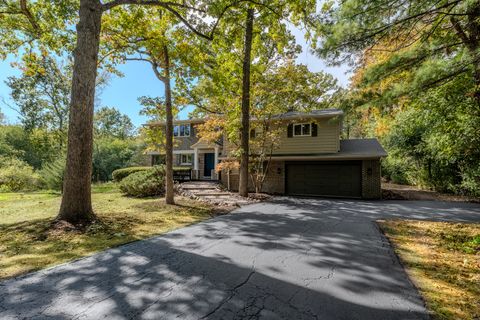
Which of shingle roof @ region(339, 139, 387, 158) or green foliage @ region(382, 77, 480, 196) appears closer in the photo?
green foliage @ region(382, 77, 480, 196)

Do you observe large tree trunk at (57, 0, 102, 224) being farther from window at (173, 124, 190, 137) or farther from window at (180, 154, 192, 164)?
window at (173, 124, 190, 137)

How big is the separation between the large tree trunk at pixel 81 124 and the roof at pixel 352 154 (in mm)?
11155

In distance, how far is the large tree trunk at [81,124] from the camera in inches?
243

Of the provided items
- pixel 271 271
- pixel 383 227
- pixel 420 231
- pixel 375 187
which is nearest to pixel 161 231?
pixel 271 271

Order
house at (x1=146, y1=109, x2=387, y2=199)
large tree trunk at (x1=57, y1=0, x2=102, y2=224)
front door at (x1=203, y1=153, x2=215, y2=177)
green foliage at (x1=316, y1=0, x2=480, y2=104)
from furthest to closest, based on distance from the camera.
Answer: front door at (x1=203, y1=153, x2=215, y2=177) < house at (x1=146, y1=109, x2=387, y2=199) < large tree trunk at (x1=57, y1=0, x2=102, y2=224) < green foliage at (x1=316, y1=0, x2=480, y2=104)

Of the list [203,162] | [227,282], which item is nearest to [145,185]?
[203,162]

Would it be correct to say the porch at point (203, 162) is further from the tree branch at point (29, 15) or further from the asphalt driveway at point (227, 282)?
the asphalt driveway at point (227, 282)

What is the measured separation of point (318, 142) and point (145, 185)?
406 inches

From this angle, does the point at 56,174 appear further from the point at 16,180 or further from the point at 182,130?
the point at 182,130

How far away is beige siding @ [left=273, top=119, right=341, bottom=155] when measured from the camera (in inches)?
579

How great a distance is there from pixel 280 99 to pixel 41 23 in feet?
35.5

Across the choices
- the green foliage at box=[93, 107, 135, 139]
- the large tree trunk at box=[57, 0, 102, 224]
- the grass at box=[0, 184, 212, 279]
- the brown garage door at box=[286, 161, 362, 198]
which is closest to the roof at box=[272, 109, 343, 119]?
the brown garage door at box=[286, 161, 362, 198]

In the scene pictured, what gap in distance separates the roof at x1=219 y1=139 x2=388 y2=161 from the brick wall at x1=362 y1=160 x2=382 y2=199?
533mm

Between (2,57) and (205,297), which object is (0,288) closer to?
(205,297)
